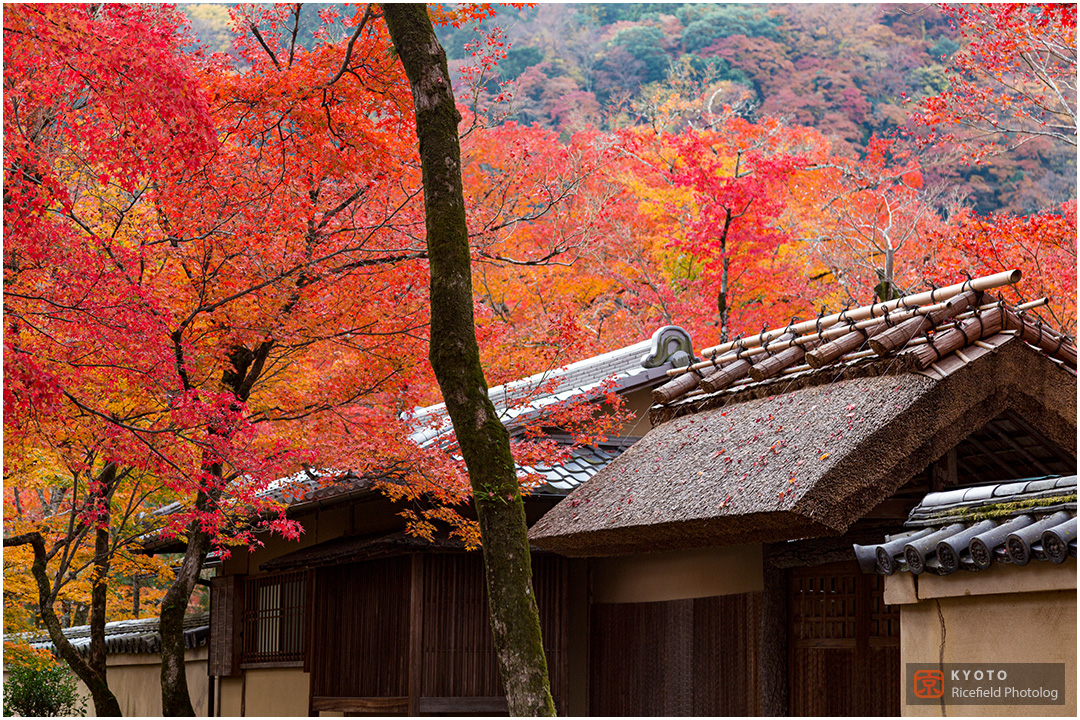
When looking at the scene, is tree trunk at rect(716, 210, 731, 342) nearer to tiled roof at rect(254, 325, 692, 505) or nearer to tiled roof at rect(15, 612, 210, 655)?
tiled roof at rect(254, 325, 692, 505)

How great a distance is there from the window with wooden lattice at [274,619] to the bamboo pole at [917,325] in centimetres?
735

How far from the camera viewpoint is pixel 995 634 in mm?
5270

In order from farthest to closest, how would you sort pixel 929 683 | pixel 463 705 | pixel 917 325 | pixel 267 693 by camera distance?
pixel 267 693 → pixel 463 705 → pixel 917 325 → pixel 929 683

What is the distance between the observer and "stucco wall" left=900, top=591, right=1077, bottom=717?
4.98 metres

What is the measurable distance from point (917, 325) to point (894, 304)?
857mm

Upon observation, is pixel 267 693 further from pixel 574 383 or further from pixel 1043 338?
pixel 1043 338

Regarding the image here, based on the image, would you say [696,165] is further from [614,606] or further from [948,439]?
[948,439]

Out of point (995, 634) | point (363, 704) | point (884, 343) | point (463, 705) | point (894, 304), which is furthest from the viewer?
point (363, 704)

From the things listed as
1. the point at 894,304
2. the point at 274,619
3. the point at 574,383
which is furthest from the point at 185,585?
the point at 894,304

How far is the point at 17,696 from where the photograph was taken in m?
15.7

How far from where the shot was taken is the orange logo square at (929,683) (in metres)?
5.51

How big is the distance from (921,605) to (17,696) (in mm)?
14934

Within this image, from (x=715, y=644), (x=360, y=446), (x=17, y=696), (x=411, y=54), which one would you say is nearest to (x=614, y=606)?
(x=715, y=644)

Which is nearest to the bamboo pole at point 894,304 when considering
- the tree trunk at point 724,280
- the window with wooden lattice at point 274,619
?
the window with wooden lattice at point 274,619
